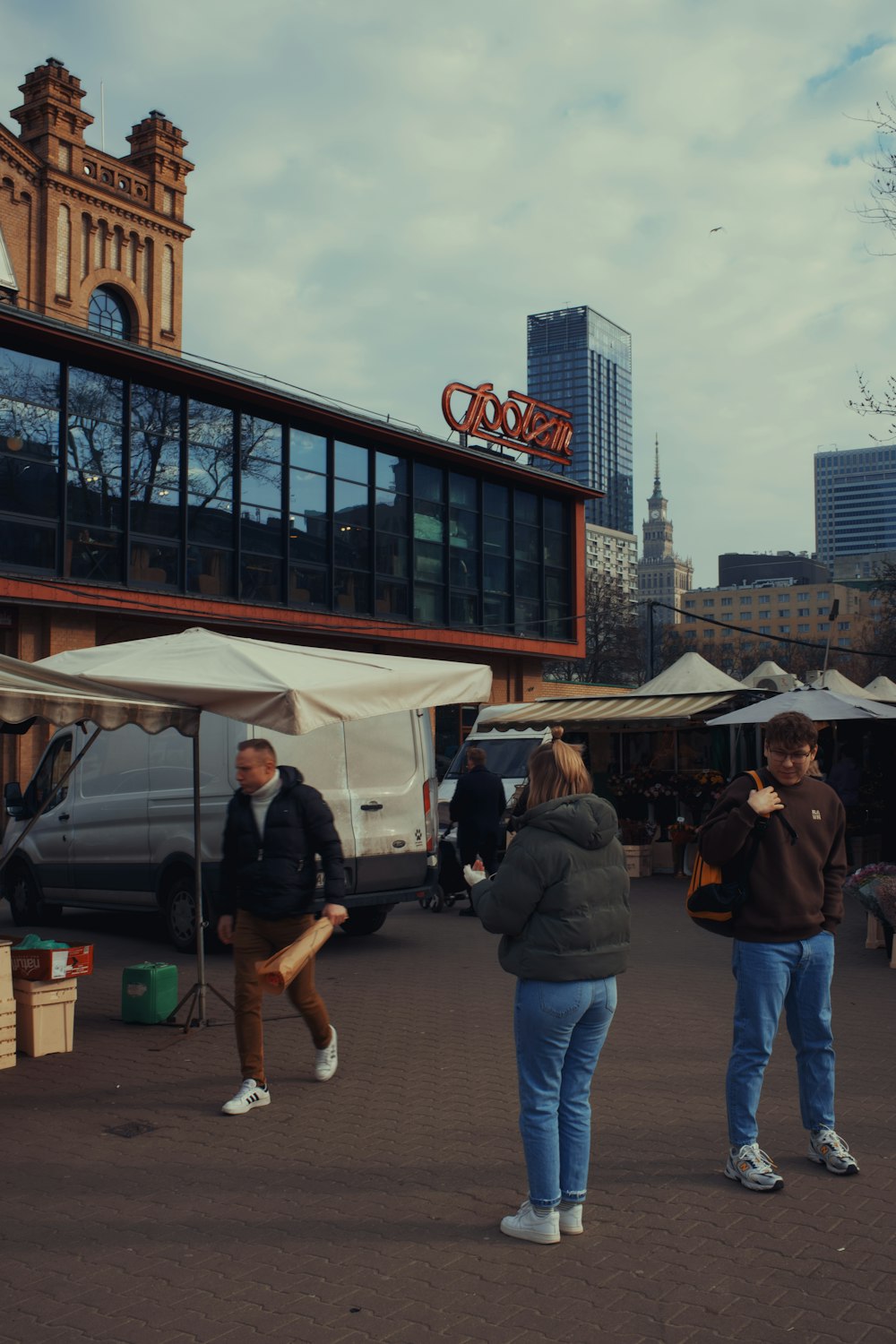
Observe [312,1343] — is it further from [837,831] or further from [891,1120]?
[891,1120]

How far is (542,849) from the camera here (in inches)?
173

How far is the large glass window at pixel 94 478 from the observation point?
26.3 metres

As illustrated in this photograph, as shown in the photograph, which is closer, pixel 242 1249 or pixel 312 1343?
pixel 312 1343

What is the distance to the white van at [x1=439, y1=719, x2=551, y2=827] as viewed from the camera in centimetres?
2008

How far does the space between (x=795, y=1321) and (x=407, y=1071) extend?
357 cm

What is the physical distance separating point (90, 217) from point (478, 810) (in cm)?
3455

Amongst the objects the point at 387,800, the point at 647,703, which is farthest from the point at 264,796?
the point at 647,703

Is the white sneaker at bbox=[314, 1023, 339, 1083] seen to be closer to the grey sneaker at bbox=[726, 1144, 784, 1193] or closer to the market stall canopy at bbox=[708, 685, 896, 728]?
the grey sneaker at bbox=[726, 1144, 784, 1193]

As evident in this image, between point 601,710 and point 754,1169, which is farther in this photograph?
point 601,710

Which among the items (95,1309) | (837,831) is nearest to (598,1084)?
(837,831)

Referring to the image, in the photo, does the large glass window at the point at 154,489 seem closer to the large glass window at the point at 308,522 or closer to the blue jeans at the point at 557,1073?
the large glass window at the point at 308,522

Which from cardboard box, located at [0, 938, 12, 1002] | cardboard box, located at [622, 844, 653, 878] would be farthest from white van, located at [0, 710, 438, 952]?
cardboard box, located at [622, 844, 653, 878]

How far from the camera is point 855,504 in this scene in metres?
163

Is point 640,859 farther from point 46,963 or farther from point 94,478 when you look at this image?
point 94,478
